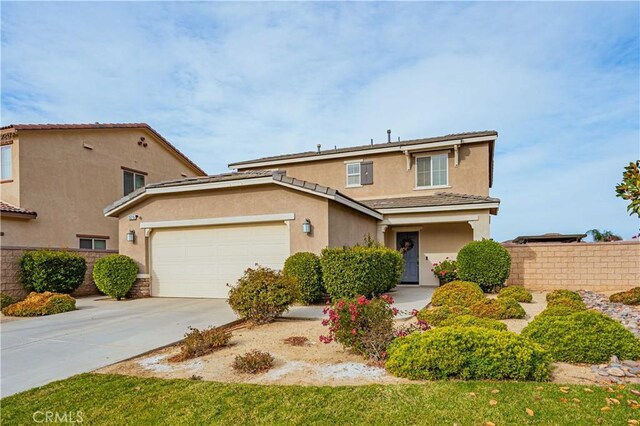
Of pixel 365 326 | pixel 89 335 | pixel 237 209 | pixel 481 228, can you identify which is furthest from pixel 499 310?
pixel 89 335

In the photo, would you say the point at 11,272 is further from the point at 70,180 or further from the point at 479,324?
the point at 479,324

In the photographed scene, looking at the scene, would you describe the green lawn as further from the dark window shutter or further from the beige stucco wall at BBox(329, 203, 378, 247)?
the dark window shutter

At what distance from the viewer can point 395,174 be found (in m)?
18.1

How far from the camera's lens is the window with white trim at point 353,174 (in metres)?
18.8

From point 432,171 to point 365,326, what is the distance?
13.2 metres

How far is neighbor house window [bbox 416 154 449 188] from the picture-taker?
57.5ft

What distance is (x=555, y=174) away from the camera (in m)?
18.6

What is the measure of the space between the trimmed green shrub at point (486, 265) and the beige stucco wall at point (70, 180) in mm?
16380

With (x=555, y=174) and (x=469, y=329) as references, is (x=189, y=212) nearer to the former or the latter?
(x=469, y=329)

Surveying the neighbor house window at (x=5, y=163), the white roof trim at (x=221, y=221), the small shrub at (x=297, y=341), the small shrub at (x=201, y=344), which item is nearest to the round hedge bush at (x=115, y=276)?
the white roof trim at (x=221, y=221)

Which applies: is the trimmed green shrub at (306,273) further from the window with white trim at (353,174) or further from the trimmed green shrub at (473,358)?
the window with white trim at (353,174)

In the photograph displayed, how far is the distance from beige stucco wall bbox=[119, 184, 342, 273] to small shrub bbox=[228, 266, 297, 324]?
3.12 m

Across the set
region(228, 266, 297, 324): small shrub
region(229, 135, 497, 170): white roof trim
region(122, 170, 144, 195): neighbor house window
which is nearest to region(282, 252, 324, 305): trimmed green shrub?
region(228, 266, 297, 324): small shrub

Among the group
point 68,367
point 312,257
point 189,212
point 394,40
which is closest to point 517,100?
point 394,40
